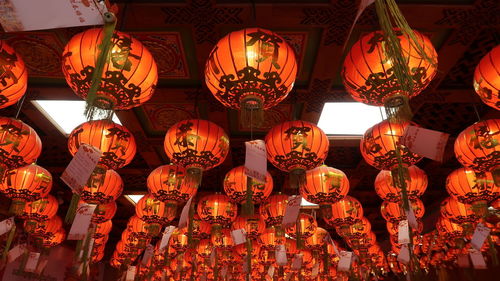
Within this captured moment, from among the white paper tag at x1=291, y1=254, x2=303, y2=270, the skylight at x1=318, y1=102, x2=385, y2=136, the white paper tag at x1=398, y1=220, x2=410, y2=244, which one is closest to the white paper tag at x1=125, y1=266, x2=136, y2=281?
the white paper tag at x1=291, y1=254, x2=303, y2=270

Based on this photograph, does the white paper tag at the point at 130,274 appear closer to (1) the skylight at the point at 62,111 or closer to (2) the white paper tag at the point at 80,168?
(1) the skylight at the point at 62,111

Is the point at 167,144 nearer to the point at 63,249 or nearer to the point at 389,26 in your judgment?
the point at 389,26

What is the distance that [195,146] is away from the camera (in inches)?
137

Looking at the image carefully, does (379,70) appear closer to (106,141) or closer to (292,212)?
(292,212)

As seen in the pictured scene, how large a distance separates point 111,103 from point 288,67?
123 centimetres

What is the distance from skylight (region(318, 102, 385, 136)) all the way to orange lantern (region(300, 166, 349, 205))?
1.05 metres

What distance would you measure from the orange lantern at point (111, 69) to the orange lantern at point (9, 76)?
0.69 m

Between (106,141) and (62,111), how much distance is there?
217 cm

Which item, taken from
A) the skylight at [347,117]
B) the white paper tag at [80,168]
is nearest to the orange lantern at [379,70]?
the white paper tag at [80,168]

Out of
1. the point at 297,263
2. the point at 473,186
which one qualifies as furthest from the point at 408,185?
the point at 297,263

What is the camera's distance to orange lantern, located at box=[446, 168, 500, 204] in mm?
4344

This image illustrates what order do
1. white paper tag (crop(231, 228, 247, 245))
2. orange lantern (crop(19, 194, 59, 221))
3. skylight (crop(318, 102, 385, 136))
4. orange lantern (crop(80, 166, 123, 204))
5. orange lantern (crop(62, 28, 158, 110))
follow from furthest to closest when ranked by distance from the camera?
orange lantern (crop(19, 194, 59, 221)) → skylight (crop(318, 102, 385, 136)) → white paper tag (crop(231, 228, 247, 245)) → orange lantern (crop(80, 166, 123, 204)) → orange lantern (crop(62, 28, 158, 110))

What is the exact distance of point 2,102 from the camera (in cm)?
279

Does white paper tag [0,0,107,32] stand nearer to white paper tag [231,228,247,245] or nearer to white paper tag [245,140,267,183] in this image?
white paper tag [245,140,267,183]
